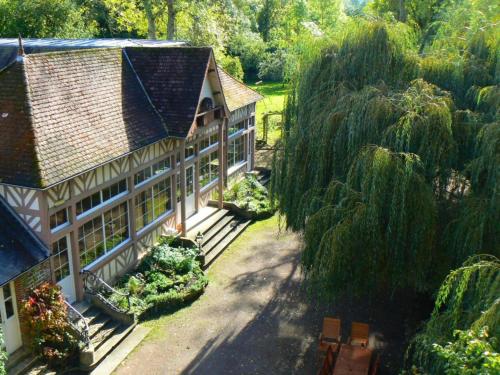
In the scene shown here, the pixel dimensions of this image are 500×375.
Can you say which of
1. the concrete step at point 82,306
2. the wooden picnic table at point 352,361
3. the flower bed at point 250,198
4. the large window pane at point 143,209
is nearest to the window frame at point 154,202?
the large window pane at point 143,209

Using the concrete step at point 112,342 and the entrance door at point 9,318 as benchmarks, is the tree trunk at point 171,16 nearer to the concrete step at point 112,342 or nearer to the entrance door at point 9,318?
the concrete step at point 112,342

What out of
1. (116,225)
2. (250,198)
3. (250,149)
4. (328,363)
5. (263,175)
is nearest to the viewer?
(328,363)

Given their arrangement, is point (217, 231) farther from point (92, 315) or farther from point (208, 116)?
point (92, 315)

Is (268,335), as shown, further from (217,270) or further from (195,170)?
(195,170)

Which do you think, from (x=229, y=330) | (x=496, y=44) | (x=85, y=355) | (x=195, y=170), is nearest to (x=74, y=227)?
(x=85, y=355)

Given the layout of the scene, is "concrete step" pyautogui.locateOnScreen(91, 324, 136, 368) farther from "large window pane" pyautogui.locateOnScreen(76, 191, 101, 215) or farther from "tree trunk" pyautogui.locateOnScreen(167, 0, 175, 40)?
"tree trunk" pyautogui.locateOnScreen(167, 0, 175, 40)

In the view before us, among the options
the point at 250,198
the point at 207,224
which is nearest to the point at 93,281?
the point at 207,224

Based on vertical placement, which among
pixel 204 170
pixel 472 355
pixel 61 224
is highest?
pixel 472 355
